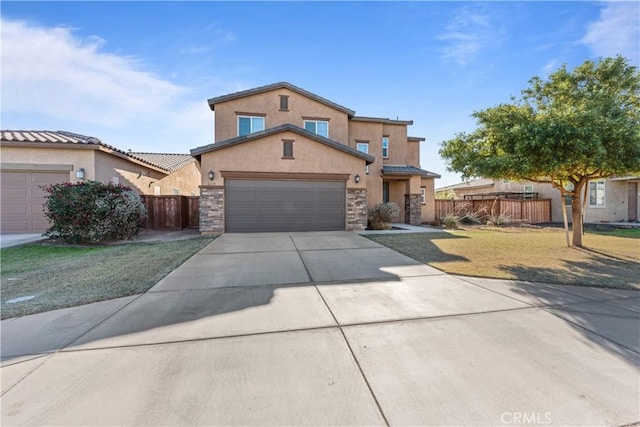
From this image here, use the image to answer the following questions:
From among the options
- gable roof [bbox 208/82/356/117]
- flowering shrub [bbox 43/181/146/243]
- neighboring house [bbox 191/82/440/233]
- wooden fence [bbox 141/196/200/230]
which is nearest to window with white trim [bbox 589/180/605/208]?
neighboring house [bbox 191/82/440/233]

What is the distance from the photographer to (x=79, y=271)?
6.23 meters

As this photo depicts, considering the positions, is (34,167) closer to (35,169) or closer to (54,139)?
(35,169)

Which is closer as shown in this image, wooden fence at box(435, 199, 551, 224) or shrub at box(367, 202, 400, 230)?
shrub at box(367, 202, 400, 230)

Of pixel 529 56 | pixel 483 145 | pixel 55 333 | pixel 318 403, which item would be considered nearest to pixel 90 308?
pixel 55 333

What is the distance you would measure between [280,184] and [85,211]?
738 centimetres

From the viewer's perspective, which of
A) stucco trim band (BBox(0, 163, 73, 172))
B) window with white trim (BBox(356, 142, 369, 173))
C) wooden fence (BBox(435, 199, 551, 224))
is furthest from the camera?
wooden fence (BBox(435, 199, 551, 224))

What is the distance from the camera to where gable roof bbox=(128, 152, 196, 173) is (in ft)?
69.1

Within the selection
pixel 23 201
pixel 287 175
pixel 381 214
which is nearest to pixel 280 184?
pixel 287 175

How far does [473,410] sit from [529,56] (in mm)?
14218

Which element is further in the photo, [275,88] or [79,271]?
[275,88]

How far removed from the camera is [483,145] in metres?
9.30

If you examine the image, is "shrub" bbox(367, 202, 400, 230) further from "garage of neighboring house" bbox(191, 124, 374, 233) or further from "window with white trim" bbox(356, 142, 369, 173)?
"window with white trim" bbox(356, 142, 369, 173)

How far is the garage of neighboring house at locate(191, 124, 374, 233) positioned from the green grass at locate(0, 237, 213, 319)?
3.13m

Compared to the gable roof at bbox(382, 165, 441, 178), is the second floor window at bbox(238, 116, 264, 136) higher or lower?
higher
